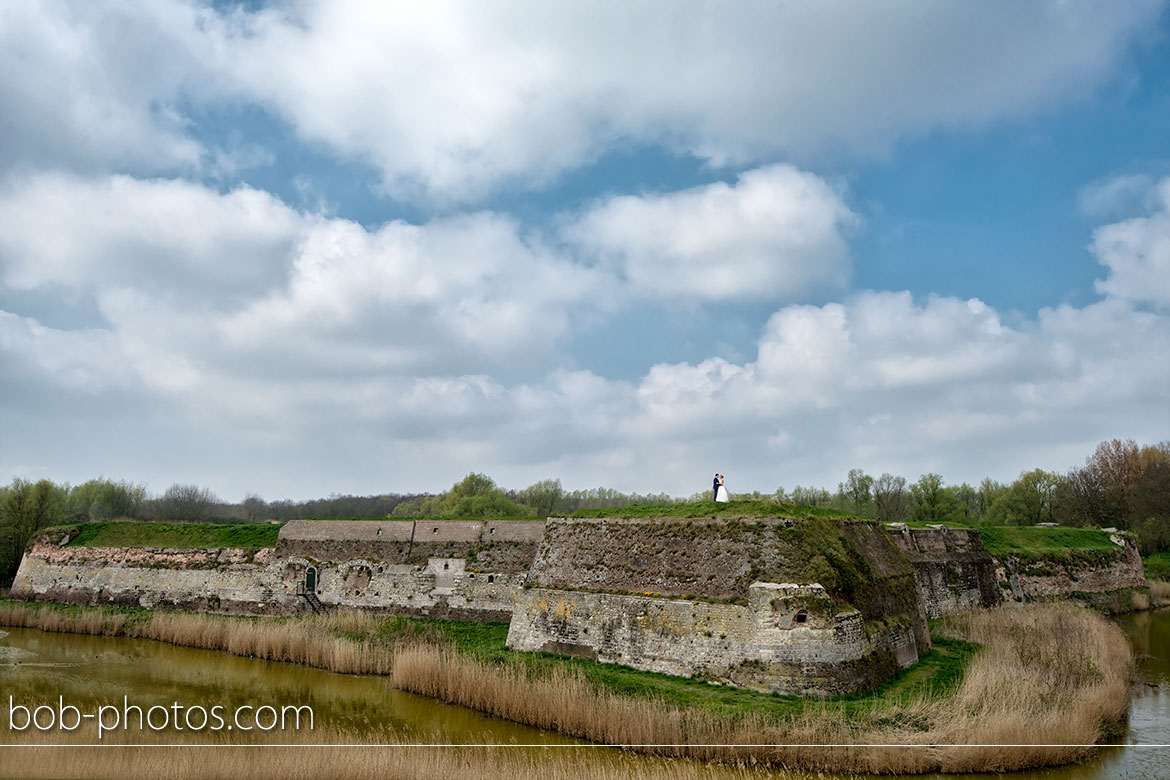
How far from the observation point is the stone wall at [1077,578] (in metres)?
29.2

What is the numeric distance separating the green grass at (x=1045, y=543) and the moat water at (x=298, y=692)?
26.9ft

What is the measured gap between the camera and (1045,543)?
109 ft

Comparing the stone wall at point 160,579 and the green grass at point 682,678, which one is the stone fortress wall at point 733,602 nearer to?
the green grass at point 682,678

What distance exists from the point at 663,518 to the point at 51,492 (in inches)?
1353

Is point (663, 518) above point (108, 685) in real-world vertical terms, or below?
above

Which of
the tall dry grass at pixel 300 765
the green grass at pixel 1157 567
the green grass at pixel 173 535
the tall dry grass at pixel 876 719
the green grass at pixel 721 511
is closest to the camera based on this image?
the tall dry grass at pixel 300 765

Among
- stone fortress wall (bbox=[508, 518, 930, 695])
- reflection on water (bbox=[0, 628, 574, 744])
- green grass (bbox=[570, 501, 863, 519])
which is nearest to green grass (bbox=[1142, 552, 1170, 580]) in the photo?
stone fortress wall (bbox=[508, 518, 930, 695])

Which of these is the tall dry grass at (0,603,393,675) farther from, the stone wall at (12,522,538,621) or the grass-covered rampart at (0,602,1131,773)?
the stone wall at (12,522,538,621)

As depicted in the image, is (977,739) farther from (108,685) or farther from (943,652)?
(108,685)

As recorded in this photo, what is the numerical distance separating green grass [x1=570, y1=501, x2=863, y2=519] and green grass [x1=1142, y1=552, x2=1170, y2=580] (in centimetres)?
3358

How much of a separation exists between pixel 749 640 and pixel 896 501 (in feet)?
151

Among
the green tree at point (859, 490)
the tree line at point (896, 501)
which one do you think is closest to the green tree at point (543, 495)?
the tree line at point (896, 501)

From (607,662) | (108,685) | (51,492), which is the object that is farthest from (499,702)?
(51,492)

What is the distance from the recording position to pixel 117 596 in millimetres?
27578
